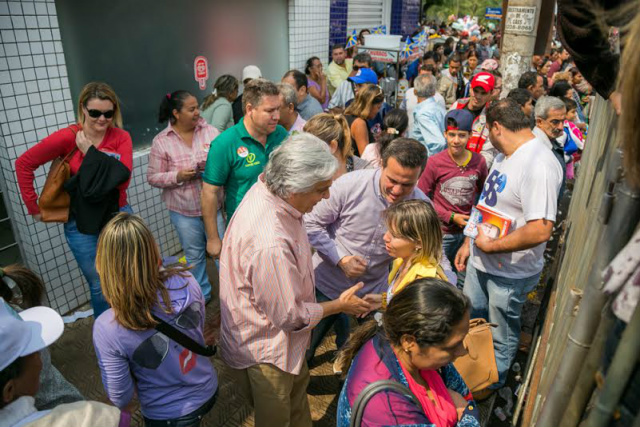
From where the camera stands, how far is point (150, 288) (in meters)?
2.16

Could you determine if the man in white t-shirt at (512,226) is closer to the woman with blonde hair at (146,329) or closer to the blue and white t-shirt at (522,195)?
the blue and white t-shirt at (522,195)

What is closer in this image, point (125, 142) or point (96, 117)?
point (96, 117)

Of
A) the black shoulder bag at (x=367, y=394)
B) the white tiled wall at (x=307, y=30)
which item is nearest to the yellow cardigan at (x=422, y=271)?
the black shoulder bag at (x=367, y=394)

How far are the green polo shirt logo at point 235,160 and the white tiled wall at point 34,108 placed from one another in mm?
1447

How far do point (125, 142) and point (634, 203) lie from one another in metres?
3.62

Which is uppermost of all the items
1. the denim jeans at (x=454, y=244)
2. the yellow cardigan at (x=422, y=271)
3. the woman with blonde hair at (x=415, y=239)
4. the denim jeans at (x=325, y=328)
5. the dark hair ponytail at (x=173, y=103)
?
the dark hair ponytail at (x=173, y=103)

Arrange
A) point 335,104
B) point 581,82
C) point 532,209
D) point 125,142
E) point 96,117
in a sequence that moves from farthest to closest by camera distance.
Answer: point 581,82, point 335,104, point 125,142, point 96,117, point 532,209

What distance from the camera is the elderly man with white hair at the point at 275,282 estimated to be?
7.46ft

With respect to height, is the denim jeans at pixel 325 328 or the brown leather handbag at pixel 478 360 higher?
the brown leather handbag at pixel 478 360

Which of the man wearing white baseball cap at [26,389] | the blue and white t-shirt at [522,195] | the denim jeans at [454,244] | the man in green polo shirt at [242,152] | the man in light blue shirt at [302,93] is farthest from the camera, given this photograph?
the man in light blue shirt at [302,93]

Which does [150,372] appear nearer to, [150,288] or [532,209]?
[150,288]

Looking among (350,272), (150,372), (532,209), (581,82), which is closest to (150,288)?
(150,372)

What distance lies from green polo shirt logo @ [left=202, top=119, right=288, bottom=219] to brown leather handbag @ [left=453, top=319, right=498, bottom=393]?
2214 millimetres

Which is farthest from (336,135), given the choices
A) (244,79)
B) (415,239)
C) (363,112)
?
(244,79)
